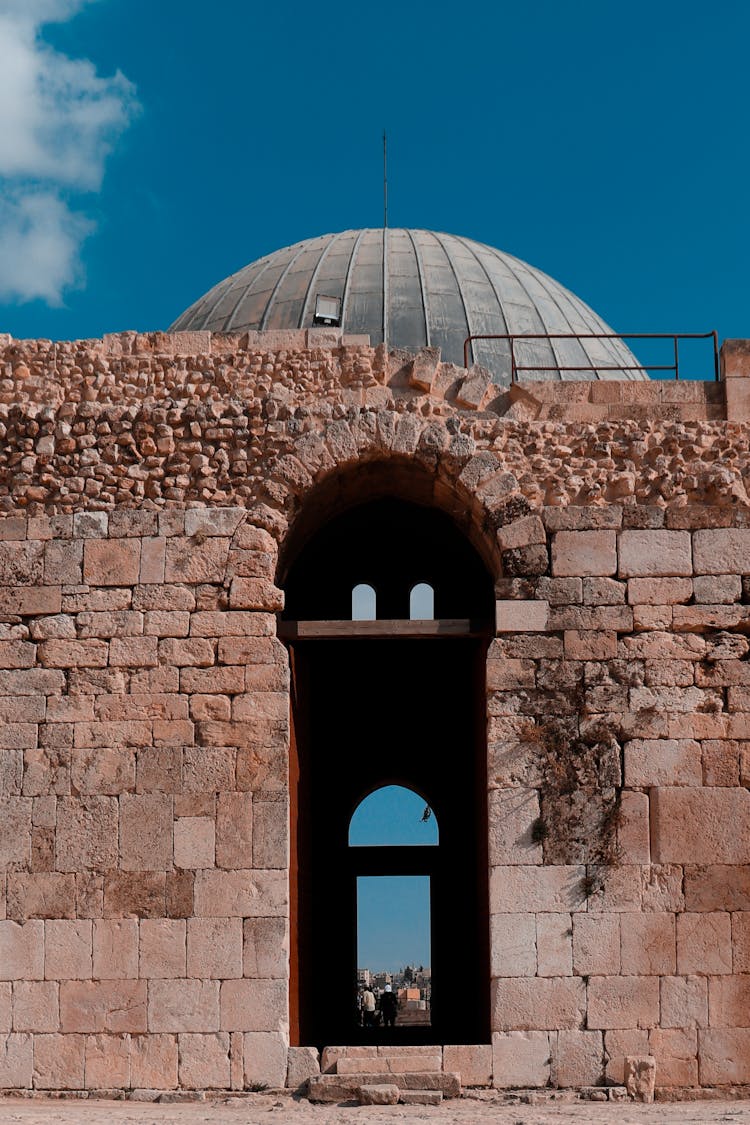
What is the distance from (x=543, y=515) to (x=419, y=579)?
3.93 metres

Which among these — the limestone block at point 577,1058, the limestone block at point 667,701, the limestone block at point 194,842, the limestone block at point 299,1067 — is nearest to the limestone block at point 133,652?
the limestone block at point 194,842

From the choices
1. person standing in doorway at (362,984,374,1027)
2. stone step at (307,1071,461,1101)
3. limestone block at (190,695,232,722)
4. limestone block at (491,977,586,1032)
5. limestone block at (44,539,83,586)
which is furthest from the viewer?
person standing in doorway at (362,984,374,1027)

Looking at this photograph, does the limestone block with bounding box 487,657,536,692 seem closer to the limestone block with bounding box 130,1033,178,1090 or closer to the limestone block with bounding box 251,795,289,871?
Result: the limestone block with bounding box 251,795,289,871

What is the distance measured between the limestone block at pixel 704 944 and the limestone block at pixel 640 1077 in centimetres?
62

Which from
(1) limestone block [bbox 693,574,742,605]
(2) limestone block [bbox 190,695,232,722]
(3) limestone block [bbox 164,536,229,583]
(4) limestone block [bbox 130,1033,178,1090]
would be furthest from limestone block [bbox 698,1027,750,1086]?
(3) limestone block [bbox 164,536,229,583]

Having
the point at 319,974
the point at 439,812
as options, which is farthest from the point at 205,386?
the point at 439,812

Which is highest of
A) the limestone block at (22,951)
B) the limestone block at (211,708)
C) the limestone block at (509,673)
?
the limestone block at (509,673)

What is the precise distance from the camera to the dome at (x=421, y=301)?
16.8 metres

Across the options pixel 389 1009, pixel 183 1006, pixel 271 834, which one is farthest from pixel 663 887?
pixel 389 1009

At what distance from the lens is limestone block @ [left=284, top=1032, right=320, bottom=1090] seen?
880 cm

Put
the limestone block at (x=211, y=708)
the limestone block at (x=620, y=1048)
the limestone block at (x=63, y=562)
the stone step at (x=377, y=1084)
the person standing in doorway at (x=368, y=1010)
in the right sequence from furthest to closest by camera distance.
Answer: the person standing in doorway at (x=368, y=1010) → the limestone block at (x=63, y=562) → the limestone block at (x=211, y=708) → the limestone block at (x=620, y=1048) → the stone step at (x=377, y=1084)

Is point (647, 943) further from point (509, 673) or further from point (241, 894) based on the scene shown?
point (241, 894)

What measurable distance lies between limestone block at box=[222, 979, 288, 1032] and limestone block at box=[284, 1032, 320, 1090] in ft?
0.23

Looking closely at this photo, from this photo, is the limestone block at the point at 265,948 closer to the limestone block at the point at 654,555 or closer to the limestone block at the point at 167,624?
the limestone block at the point at 167,624
